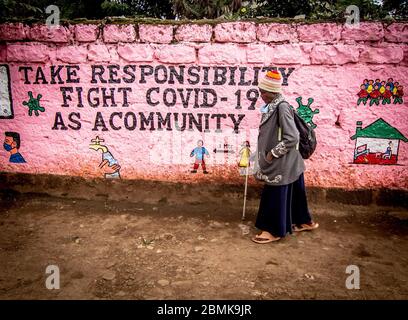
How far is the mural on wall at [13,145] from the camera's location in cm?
427

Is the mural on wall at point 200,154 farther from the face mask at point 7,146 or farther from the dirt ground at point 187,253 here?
the face mask at point 7,146

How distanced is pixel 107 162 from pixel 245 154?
5.82 feet

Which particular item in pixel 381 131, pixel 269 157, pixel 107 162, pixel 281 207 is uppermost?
pixel 381 131

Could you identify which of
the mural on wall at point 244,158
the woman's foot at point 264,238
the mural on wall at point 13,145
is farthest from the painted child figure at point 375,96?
the mural on wall at point 13,145

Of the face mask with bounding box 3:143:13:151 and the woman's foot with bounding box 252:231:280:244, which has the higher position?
the face mask with bounding box 3:143:13:151

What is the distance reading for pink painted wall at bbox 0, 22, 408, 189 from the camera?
373 cm

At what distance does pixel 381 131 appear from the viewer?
12.6ft

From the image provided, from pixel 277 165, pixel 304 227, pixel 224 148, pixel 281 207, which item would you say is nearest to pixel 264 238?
A: pixel 281 207

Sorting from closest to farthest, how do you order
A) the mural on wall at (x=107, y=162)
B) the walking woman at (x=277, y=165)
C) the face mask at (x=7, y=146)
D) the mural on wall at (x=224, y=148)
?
the walking woman at (x=277, y=165)
the mural on wall at (x=224, y=148)
the mural on wall at (x=107, y=162)
the face mask at (x=7, y=146)

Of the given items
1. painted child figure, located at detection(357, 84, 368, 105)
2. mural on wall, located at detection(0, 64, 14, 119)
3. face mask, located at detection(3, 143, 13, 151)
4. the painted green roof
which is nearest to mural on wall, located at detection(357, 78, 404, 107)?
painted child figure, located at detection(357, 84, 368, 105)

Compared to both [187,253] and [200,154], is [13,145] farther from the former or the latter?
[187,253]

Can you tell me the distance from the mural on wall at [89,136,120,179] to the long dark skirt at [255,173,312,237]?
1963 mm

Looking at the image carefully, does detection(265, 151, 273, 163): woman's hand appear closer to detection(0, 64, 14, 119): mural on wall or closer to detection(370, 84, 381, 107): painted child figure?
detection(370, 84, 381, 107): painted child figure
